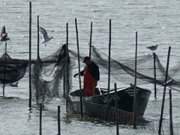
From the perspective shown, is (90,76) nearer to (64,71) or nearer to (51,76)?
(64,71)

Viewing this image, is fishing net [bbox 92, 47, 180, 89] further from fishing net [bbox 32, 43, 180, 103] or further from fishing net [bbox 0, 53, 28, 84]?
fishing net [bbox 0, 53, 28, 84]

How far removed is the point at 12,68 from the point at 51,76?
1154mm

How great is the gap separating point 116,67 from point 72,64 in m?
1.14

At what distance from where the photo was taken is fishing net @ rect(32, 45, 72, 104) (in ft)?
73.8

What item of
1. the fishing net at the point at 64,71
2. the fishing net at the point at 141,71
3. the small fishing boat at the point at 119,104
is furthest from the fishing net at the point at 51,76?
the small fishing boat at the point at 119,104

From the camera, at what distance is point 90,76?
2155 centimetres

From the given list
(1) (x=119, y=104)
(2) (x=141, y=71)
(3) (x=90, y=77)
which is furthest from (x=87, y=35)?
(1) (x=119, y=104)

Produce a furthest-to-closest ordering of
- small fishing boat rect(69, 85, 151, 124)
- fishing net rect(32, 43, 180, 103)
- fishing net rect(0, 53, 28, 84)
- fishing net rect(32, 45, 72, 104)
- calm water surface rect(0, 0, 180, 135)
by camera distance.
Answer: fishing net rect(0, 53, 28, 84) < fishing net rect(32, 45, 72, 104) < fishing net rect(32, 43, 180, 103) < calm water surface rect(0, 0, 180, 135) < small fishing boat rect(69, 85, 151, 124)

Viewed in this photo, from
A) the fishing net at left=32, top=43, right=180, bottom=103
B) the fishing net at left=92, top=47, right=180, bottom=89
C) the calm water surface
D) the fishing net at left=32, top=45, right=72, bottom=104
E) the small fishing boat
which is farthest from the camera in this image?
the fishing net at left=32, top=45, right=72, bottom=104

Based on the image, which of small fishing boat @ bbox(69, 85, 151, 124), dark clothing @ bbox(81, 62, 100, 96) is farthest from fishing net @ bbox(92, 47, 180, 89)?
dark clothing @ bbox(81, 62, 100, 96)

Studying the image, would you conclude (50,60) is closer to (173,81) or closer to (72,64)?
(72,64)

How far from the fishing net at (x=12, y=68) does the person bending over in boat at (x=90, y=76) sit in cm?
227

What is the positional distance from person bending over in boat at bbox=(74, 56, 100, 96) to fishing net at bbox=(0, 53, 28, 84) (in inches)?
89.5

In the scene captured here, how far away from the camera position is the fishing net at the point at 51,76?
886 inches
